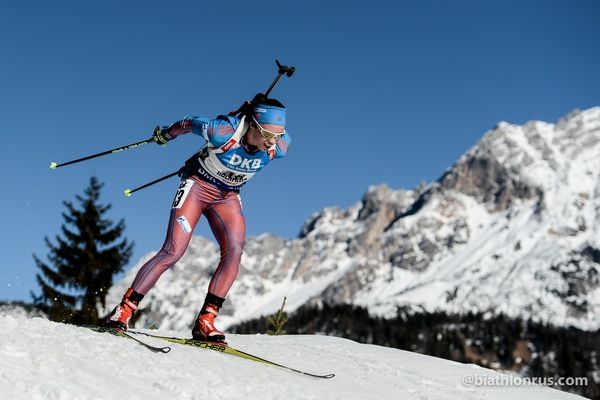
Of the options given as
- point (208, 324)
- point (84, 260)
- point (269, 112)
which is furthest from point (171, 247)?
Result: point (84, 260)

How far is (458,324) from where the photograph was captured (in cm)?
16675

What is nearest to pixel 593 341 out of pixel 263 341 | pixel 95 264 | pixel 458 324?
pixel 458 324

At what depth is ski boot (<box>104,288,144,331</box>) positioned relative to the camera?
7.21 meters

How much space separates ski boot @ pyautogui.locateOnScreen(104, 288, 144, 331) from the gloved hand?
7.02ft

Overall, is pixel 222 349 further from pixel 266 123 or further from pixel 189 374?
pixel 266 123

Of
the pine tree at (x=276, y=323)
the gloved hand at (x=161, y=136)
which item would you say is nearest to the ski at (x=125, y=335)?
the gloved hand at (x=161, y=136)

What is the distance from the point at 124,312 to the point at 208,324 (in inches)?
41.6

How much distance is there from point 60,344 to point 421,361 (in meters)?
5.75

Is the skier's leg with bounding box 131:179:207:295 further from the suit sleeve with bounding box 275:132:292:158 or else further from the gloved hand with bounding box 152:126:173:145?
the suit sleeve with bounding box 275:132:292:158

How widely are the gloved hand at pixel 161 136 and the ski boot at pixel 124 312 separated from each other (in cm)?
214

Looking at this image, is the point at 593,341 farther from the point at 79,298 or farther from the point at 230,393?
the point at 230,393

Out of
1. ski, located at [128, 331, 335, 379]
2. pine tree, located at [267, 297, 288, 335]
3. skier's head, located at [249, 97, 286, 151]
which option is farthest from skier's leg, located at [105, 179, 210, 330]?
pine tree, located at [267, 297, 288, 335]

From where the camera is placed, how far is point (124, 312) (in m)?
7.27

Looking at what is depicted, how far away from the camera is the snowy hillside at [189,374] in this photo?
4.39 metres
